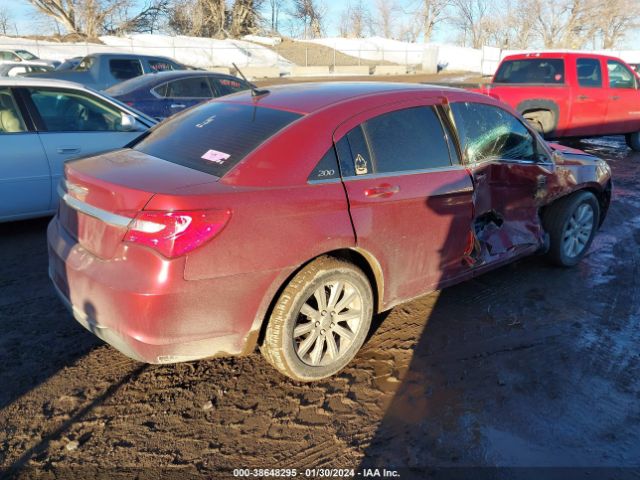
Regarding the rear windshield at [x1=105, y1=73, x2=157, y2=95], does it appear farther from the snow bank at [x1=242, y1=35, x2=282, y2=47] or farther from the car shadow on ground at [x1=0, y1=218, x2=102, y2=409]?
the snow bank at [x1=242, y1=35, x2=282, y2=47]

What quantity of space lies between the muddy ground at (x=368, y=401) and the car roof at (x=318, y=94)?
5.27 feet

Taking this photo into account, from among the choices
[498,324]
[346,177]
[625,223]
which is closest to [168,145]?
[346,177]

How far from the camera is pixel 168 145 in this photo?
133 inches

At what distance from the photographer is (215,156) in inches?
119

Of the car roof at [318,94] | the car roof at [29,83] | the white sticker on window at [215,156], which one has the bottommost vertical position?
the white sticker on window at [215,156]

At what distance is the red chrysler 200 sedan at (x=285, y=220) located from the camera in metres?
2.59

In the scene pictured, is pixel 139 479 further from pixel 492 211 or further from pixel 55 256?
pixel 492 211

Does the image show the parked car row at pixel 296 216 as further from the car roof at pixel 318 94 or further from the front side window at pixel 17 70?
the front side window at pixel 17 70

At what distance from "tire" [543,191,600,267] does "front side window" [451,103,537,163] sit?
0.62m

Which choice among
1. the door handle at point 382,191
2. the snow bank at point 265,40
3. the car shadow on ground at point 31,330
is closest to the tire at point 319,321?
the door handle at point 382,191

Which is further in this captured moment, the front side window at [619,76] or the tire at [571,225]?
the front side window at [619,76]

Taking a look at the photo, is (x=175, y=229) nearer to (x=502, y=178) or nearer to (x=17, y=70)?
(x=502, y=178)

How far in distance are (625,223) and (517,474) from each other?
16.0 feet

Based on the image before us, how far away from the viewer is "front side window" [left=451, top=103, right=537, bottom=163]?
3.80m
